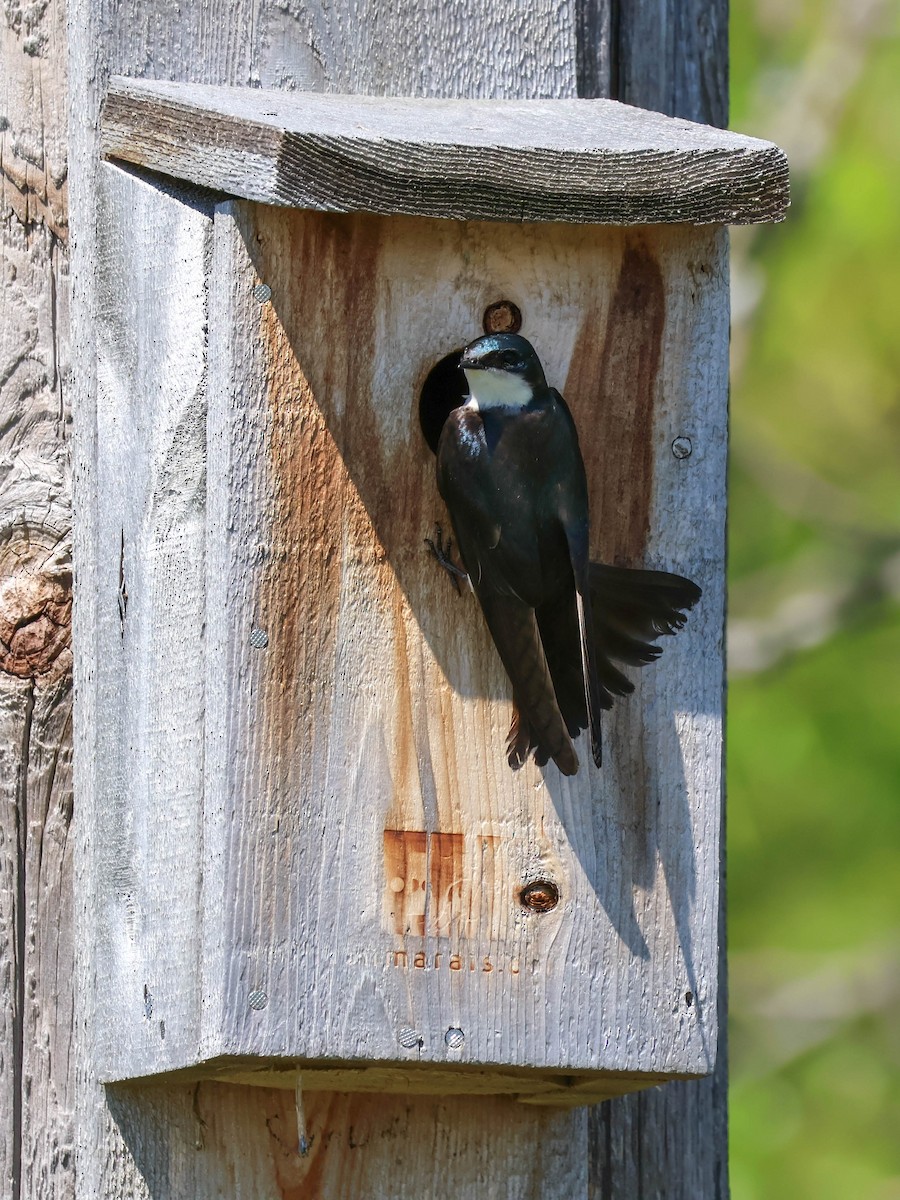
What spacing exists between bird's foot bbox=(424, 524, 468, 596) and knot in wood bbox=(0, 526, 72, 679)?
1.81 feet

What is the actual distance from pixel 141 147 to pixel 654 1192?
1527 millimetres

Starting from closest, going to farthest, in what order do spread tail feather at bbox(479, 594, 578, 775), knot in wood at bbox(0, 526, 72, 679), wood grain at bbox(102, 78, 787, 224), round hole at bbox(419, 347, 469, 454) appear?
wood grain at bbox(102, 78, 787, 224) → spread tail feather at bbox(479, 594, 578, 775) → round hole at bbox(419, 347, 469, 454) → knot in wood at bbox(0, 526, 72, 679)

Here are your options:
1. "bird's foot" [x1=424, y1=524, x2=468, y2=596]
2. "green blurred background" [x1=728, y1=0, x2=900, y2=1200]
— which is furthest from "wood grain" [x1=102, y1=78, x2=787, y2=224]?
"green blurred background" [x1=728, y1=0, x2=900, y2=1200]

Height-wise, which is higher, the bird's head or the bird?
the bird's head

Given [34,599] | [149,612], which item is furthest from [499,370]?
[34,599]

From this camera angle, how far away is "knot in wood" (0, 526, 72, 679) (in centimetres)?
249

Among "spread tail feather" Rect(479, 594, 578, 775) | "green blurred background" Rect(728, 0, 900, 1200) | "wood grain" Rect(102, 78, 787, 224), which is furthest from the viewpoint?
"green blurred background" Rect(728, 0, 900, 1200)

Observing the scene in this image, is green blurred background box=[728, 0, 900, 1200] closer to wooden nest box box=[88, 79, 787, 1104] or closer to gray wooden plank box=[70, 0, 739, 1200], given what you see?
gray wooden plank box=[70, 0, 739, 1200]

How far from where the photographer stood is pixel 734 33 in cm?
734

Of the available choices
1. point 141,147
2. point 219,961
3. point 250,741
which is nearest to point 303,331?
point 141,147

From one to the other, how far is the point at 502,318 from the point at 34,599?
28.5 inches

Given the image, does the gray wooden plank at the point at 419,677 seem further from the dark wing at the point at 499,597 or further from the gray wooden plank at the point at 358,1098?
the gray wooden plank at the point at 358,1098

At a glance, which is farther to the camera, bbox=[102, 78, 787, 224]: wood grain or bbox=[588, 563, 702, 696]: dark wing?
bbox=[588, 563, 702, 696]: dark wing

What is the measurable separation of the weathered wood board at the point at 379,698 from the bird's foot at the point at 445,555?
0.5 inches
